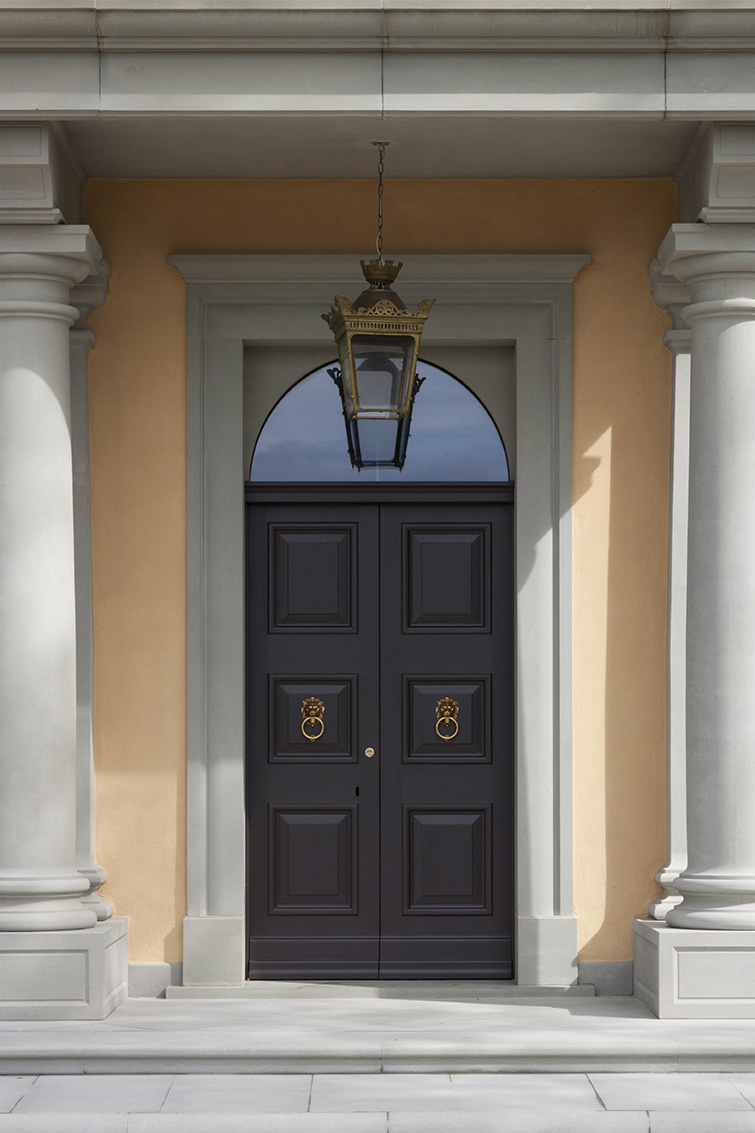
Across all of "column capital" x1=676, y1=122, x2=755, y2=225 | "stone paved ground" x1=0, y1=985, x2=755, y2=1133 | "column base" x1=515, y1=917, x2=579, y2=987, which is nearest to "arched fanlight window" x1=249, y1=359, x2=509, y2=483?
"column capital" x1=676, y1=122, x2=755, y2=225

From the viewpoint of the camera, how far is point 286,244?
805 cm

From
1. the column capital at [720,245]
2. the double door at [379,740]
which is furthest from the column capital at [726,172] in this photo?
the double door at [379,740]

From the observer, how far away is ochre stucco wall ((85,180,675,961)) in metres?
7.90

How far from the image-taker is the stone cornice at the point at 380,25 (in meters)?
6.54

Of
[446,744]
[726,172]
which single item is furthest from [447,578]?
[726,172]

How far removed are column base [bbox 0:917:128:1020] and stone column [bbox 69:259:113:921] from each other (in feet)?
2.76

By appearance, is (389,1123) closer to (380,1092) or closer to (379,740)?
(380,1092)

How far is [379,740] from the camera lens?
812cm

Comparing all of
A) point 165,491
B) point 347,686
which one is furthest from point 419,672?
point 165,491

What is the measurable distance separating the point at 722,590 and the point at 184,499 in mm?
3036

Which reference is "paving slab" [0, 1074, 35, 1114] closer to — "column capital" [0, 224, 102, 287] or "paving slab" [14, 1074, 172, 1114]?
"paving slab" [14, 1074, 172, 1114]

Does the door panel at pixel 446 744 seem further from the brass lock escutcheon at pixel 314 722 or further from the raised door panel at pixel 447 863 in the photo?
the brass lock escutcheon at pixel 314 722

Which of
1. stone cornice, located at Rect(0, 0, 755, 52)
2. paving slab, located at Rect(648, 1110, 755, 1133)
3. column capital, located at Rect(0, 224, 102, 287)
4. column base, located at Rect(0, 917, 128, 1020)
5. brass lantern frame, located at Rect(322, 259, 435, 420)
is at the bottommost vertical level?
paving slab, located at Rect(648, 1110, 755, 1133)

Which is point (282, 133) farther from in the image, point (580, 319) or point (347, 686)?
point (347, 686)
